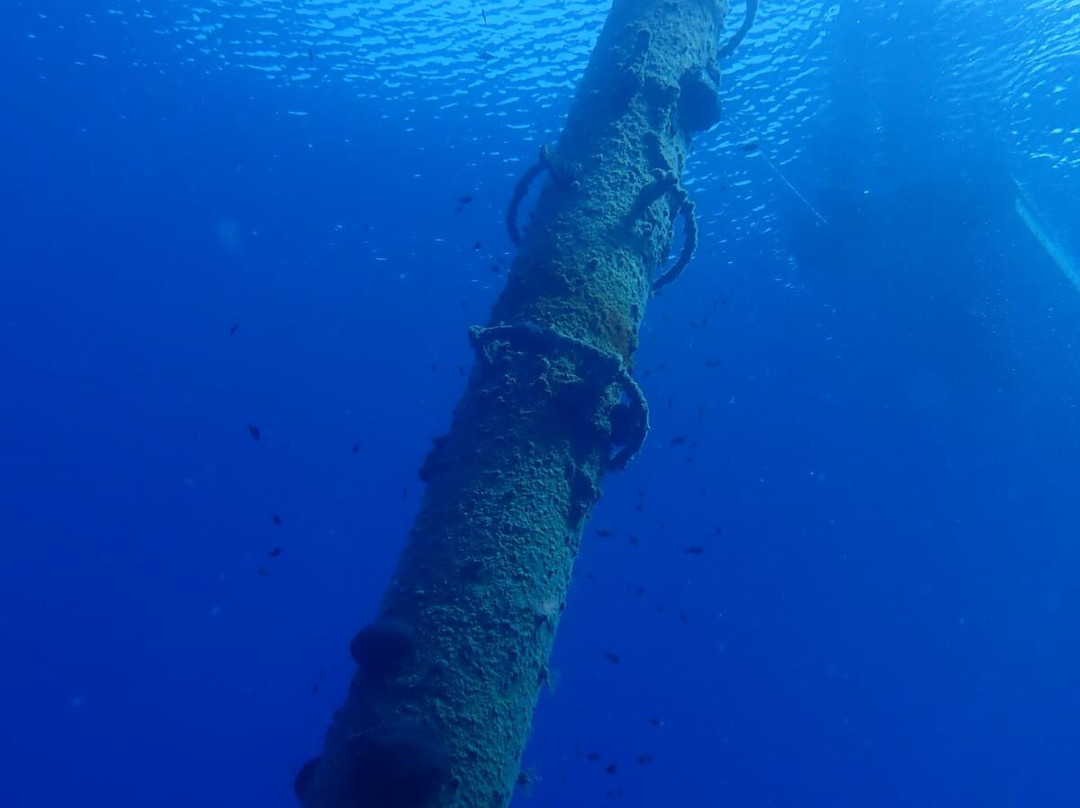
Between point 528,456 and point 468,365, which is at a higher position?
point 468,365

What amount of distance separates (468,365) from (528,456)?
25.2 meters

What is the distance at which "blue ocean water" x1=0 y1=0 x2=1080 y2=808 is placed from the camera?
15.3 meters

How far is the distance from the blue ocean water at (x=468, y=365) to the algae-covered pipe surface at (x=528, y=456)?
123 inches

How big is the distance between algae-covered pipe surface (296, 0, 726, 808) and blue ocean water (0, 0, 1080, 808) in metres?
3.13

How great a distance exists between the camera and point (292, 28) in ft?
50.5

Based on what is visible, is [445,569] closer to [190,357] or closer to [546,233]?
[546,233]

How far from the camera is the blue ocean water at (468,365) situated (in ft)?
50.2

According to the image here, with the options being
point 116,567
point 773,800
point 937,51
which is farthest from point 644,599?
point 937,51

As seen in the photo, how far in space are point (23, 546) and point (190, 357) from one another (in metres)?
15.5

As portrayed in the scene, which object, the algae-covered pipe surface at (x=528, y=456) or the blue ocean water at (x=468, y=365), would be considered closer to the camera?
the algae-covered pipe surface at (x=528, y=456)

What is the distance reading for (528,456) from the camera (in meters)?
3.44

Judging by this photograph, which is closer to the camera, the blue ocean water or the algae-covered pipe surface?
the algae-covered pipe surface

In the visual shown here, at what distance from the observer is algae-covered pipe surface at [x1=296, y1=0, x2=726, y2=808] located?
112 inches

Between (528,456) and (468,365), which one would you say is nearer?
(528,456)
